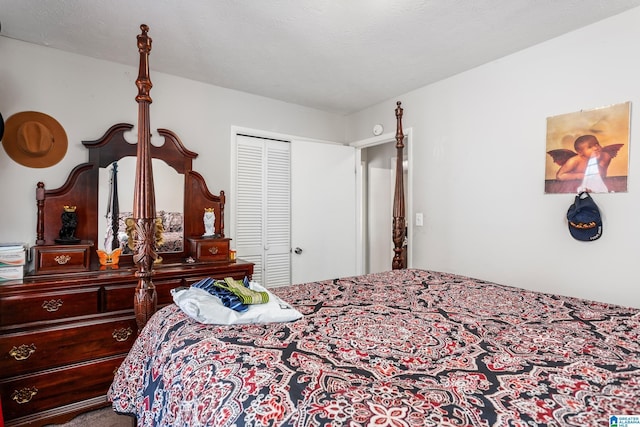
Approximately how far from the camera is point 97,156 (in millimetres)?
2572

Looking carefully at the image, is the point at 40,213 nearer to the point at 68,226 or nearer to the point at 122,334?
the point at 68,226

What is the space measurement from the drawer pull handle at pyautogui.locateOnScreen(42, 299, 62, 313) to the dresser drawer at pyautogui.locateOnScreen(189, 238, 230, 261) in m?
0.94

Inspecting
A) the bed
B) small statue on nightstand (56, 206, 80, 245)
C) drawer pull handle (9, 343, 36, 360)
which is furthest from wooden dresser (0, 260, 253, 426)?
the bed

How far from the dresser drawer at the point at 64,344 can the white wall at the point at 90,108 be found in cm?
75

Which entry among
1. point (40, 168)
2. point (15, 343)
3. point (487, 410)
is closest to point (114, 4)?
point (40, 168)

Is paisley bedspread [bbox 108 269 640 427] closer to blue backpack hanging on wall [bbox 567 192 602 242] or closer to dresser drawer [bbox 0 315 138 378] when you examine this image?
blue backpack hanging on wall [bbox 567 192 602 242]

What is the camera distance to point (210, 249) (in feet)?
9.11

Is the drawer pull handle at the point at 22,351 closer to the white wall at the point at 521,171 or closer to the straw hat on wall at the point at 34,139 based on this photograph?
the straw hat on wall at the point at 34,139

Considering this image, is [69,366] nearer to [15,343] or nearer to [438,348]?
[15,343]

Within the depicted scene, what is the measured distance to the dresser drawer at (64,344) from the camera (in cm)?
193


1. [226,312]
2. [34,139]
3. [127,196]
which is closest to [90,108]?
[34,139]

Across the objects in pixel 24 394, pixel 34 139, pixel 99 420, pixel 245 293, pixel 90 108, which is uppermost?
pixel 90 108

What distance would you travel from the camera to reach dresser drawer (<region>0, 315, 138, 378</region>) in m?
1.93

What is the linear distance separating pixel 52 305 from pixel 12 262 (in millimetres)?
360
